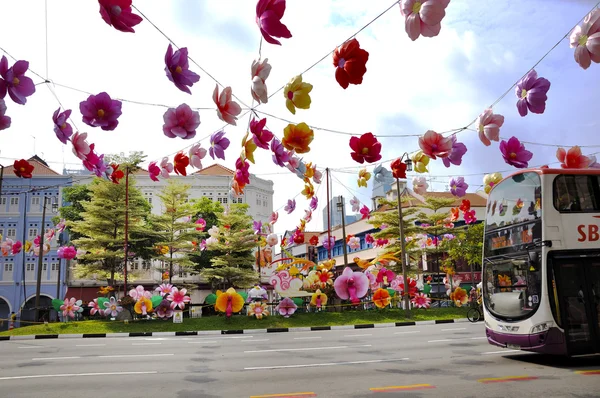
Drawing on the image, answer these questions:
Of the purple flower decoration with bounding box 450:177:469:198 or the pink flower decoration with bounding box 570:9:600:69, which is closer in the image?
the pink flower decoration with bounding box 570:9:600:69

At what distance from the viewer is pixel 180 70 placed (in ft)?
15.9

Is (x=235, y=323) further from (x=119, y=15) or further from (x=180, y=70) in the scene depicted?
(x=119, y=15)

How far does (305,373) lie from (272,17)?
5.89 meters

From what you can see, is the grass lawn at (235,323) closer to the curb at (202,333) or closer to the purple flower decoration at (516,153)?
the curb at (202,333)

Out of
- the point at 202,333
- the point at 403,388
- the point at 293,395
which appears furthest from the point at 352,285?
the point at 202,333

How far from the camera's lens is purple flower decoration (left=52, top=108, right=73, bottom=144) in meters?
5.93

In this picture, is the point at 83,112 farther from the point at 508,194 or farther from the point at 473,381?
the point at 508,194

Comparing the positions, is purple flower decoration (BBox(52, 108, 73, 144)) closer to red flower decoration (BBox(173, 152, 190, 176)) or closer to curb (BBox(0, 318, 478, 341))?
red flower decoration (BBox(173, 152, 190, 176))

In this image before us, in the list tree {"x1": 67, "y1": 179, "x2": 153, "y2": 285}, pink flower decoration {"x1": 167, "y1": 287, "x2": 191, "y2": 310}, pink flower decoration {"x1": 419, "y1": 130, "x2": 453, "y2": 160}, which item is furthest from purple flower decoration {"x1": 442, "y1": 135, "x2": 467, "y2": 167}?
tree {"x1": 67, "y1": 179, "x2": 153, "y2": 285}

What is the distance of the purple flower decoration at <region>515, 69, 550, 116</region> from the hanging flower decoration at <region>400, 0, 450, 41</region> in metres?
2.35

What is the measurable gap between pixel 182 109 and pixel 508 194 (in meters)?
6.68

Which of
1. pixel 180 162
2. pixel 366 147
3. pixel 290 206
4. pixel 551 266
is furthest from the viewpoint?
pixel 290 206

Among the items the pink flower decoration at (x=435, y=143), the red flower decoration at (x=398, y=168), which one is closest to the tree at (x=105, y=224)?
the red flower decoration at (x=398, y=168)

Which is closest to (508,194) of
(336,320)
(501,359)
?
(501,359)
